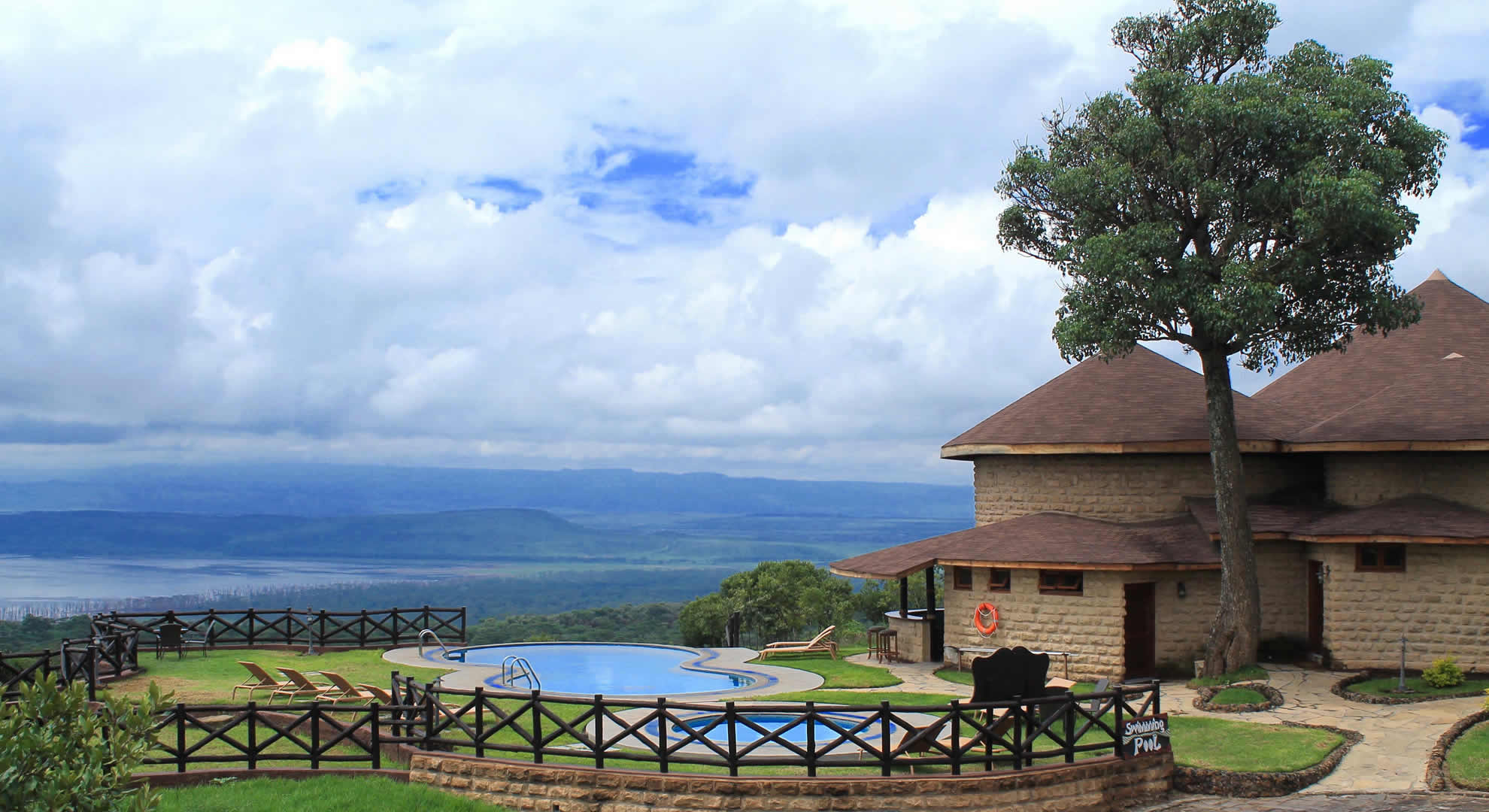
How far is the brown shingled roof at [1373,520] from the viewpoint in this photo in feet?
68.4

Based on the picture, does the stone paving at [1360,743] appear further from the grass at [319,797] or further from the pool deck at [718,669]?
the grass at [319,797]

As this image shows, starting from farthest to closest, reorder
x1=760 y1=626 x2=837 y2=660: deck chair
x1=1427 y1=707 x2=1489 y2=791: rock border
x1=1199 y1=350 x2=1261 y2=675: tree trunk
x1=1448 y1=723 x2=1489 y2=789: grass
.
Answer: x1=760 y1=626 x2=837 y2=660: deck chair < x1=1199 y1=350 x2=1261 y2=675: tree trunk < x1=1427 y1=707 x2=1489 y2=791: rock border < x1=1448 y1=723 x2=1489 y2=789: grass

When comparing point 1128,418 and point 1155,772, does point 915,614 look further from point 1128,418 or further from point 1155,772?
point 1155,772

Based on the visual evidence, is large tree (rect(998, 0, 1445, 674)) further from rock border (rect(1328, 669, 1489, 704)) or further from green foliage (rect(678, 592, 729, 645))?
green foliage (rect(678, 592, 729, 645))

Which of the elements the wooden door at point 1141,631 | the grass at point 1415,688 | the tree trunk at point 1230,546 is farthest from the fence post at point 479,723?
the grass at point 1415,688

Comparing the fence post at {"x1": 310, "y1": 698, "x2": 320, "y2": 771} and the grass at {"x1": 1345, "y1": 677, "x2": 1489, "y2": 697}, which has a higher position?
the fence post at {"x1": 310, "y1": 698, "x2": 320, "y2": 771}

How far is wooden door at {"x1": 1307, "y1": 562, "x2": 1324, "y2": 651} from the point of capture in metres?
23.2

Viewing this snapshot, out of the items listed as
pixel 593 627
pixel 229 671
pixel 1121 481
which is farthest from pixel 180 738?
pixel 593 627

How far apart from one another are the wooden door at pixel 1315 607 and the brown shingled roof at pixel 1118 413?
9.42 ft

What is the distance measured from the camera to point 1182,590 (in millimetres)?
23219

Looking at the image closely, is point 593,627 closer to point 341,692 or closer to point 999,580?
point 999,580

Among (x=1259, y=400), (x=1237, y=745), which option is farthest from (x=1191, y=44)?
(x=1237, y=745)

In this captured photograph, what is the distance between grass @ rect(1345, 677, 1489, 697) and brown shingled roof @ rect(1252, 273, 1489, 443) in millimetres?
4531

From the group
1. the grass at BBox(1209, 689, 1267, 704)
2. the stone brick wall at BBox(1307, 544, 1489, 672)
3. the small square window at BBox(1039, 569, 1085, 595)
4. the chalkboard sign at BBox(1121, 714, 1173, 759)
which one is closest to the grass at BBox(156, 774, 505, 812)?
the chalkboard sign at BBox(1121, 714, 1173, 759)
